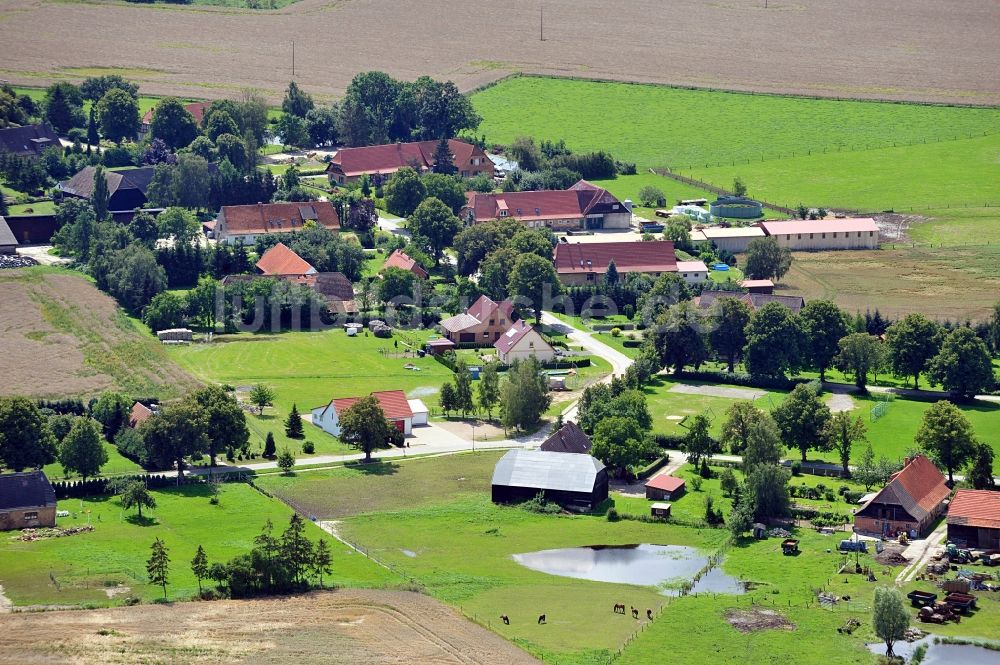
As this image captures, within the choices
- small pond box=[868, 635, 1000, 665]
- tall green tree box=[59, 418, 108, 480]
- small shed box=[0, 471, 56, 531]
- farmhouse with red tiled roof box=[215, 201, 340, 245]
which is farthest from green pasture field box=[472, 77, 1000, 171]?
small pond box=[868, 635, 1000, 665]

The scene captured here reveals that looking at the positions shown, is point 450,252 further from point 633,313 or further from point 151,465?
point 151,465

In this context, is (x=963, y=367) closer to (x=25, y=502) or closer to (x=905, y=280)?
(x=905, y=280)

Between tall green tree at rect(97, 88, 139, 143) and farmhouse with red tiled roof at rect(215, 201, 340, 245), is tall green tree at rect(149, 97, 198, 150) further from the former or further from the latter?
farmhouse with red tiled roof at rect(215, 201, 340, 245)

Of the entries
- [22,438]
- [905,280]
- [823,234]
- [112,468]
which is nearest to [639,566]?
[112,468]

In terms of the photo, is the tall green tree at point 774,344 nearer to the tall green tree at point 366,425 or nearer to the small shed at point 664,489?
the small shed at point 664,489

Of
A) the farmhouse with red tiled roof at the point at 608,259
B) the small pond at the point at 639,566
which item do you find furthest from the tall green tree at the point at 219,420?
the farmhouse with red tiled roof at the point at 608,259

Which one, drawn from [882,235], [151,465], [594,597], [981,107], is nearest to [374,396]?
[151,465]
